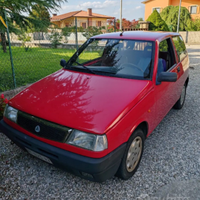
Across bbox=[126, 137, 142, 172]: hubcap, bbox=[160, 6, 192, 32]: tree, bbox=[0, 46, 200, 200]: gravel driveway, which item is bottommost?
bbox=[0, 46, 200, 200]: gravel driveway

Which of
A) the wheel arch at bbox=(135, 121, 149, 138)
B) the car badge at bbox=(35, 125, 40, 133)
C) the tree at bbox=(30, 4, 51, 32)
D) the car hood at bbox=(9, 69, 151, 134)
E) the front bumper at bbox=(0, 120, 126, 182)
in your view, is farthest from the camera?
the tree at bbox=(30, 4, 51, 32)

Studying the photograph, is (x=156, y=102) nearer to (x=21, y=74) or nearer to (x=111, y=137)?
(x=111, y=137)

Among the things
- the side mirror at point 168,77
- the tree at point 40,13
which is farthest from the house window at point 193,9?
the side mirror at point 168,77

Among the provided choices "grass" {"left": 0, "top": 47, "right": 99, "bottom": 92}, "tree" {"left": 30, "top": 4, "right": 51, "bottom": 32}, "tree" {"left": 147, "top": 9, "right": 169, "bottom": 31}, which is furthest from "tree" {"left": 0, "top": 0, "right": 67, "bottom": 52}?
"tree" {"left": 147, "top": 9, "right": 169, "bottom": 31}

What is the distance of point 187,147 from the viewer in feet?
11.3

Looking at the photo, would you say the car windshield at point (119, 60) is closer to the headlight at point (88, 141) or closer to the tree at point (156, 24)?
the headlight at point (88, 141)

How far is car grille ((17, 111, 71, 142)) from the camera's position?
219cm

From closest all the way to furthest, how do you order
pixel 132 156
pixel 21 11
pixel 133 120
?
1. pixel 133 120
2. pixel 132 156
3. pixel 21 11

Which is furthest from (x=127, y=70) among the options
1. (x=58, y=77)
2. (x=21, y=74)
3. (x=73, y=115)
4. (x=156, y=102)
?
(x=21, y=74)

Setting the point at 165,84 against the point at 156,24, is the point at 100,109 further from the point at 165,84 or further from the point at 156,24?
the point at 156,24

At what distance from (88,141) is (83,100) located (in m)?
0.58

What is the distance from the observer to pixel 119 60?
10.9 ft

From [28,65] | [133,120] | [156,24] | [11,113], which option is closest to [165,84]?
[133,120]

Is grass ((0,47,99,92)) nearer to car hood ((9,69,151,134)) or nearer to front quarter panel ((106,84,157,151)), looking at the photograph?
car hood ((9,69,151,134))
